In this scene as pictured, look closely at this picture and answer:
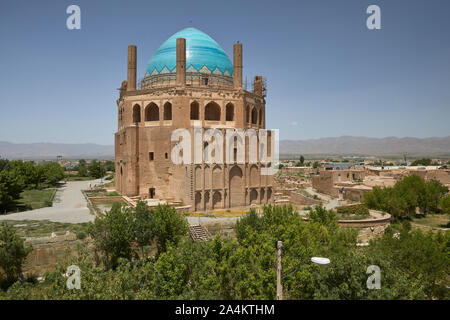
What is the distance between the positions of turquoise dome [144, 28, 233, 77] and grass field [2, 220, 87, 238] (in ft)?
55.7

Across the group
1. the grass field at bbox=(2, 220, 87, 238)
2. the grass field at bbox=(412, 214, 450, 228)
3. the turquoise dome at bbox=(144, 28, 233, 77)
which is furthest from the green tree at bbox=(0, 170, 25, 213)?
the grass field at bbox=(412, 214, 450, 228)

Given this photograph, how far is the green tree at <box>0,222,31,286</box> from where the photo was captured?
1313 centimetres

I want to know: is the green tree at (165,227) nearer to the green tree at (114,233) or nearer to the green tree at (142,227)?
the green tree at (142,227)

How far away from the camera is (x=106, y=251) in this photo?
1500 centimetres

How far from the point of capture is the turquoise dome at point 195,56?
96.1 feet

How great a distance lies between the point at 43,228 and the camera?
17.6 meters

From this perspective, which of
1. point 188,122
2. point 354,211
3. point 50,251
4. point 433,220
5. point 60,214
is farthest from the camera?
point 433,220

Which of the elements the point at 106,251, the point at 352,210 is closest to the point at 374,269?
the point at 106,251

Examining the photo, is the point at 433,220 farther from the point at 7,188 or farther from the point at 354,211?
the point at 7,188

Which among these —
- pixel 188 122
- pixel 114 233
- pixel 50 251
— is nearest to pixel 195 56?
pixel 188 122

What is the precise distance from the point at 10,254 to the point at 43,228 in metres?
4.59

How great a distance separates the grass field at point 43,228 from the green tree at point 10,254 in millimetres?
2611

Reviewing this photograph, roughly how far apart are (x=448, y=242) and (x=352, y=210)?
30.9 ft
